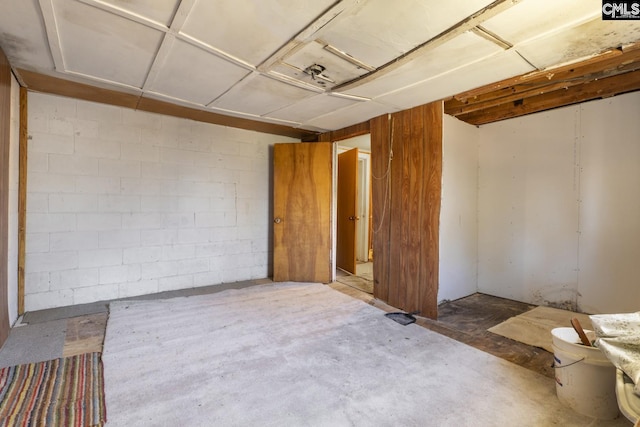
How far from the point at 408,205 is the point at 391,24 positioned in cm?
195

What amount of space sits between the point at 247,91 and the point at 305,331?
241 centimetres

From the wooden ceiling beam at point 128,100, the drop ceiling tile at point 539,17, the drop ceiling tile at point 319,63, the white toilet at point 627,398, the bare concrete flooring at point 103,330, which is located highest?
the wooden ceiling beam at point 128,100

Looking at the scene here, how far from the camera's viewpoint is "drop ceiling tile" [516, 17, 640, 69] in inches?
69.6

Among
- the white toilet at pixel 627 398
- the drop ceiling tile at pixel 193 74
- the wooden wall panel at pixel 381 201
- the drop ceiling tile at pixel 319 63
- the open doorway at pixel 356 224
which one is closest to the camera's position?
the white toilet at pixel 627 398

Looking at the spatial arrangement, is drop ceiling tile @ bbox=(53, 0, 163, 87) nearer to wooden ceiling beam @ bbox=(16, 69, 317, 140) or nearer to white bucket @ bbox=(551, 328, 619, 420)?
wooden ceiling beam @ bbox=(16, 69, 317, 140)

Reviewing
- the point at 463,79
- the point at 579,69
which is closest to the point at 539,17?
the point at 463,79

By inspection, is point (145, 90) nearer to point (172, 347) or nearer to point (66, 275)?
point (66, 275)

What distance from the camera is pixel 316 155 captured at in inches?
173

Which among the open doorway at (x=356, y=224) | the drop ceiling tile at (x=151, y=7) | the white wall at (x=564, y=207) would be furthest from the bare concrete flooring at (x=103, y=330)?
the drop ceiling tile at (x=151, y=7)

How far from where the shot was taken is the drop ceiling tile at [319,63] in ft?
6.81

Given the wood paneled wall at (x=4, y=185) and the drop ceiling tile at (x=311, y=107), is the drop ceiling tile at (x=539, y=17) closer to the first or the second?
the drop ceiling tile at (x=311, y=107)

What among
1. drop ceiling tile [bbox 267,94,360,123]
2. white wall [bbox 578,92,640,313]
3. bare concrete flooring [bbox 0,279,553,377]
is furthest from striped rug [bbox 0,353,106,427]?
white wall [bbox 578,92,640,313]

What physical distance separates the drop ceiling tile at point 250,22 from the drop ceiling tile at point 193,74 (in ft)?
0.73

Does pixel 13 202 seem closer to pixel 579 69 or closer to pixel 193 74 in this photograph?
pixel 193 74
